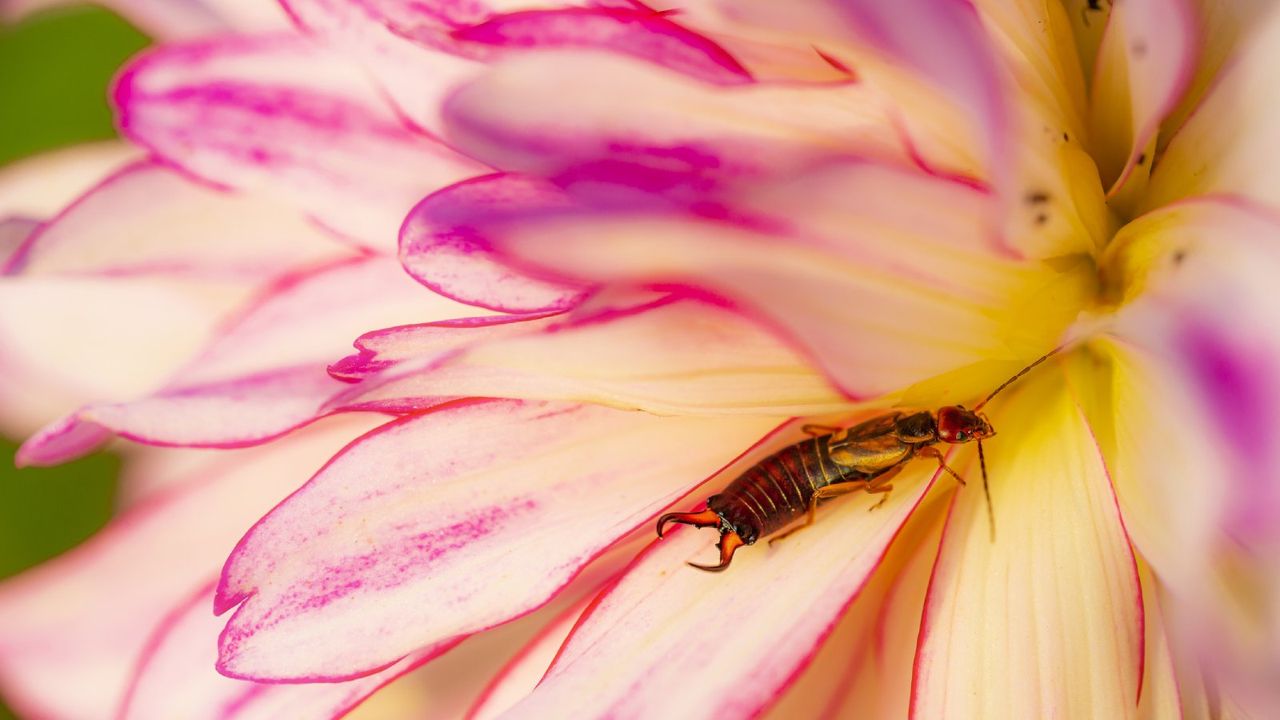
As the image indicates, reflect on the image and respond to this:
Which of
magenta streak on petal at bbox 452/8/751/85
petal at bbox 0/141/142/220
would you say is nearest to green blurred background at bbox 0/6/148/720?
petal at bbox 0/141/142/220

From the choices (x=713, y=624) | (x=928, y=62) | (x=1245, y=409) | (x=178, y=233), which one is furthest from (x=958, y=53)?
(x=178, y=233)

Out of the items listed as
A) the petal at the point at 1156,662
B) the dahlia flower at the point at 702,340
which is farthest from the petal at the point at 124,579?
the petal at the point at 1156,662

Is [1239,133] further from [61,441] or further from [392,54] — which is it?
[61,441]

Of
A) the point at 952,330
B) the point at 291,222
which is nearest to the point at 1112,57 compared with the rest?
the point at 952,330

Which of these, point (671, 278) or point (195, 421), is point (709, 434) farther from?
point (195, 421)

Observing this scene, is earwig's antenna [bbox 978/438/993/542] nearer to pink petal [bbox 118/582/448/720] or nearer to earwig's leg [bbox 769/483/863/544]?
earwig's leg [bbox 769/483/863/544]

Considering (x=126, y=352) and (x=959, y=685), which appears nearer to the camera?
(x=959, y=685)
